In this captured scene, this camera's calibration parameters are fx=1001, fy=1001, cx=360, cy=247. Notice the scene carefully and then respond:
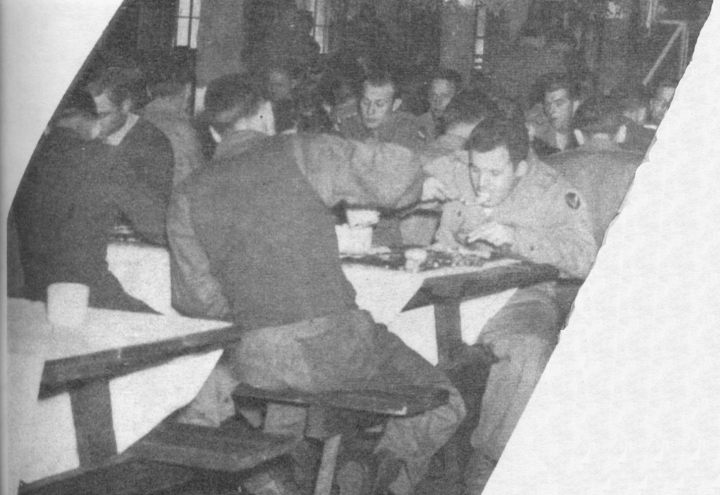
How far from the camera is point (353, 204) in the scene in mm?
2705

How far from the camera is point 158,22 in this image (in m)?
2.78

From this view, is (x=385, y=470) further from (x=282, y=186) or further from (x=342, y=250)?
(x=282, y=186)

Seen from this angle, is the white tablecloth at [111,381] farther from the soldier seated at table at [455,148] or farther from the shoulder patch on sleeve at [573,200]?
the shoulder patch on sleeve at [573,200]

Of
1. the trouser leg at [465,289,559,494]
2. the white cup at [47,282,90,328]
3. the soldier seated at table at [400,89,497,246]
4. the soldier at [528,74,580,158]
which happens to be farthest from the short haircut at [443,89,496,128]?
the white cup at [47,282,90,328]

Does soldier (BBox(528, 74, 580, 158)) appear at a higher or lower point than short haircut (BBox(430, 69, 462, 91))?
lower

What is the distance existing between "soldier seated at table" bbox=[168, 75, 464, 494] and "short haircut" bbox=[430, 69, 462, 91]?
21 cm

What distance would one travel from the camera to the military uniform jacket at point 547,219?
8.77 feet

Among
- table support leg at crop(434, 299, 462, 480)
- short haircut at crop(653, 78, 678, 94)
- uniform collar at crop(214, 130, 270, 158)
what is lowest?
table support leg at crop(434, 299, 462, 480)

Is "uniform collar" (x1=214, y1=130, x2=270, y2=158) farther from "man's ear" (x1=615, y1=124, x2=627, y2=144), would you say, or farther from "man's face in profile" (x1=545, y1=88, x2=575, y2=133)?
"man's ear" (x1=615, y1=124, x2=627, y2=144)

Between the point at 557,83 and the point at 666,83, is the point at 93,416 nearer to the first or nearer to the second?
the point at 557,83

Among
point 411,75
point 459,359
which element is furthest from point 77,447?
point 411,75

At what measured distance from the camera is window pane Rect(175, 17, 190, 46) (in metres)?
2.74

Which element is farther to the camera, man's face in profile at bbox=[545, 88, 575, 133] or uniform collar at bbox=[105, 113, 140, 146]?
uniform collar at bbox=[105, 113, 140, 146]

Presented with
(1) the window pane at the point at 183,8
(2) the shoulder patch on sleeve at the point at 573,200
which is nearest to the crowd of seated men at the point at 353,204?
(2) the shoulder patch on sleeve at the point at 573,200
